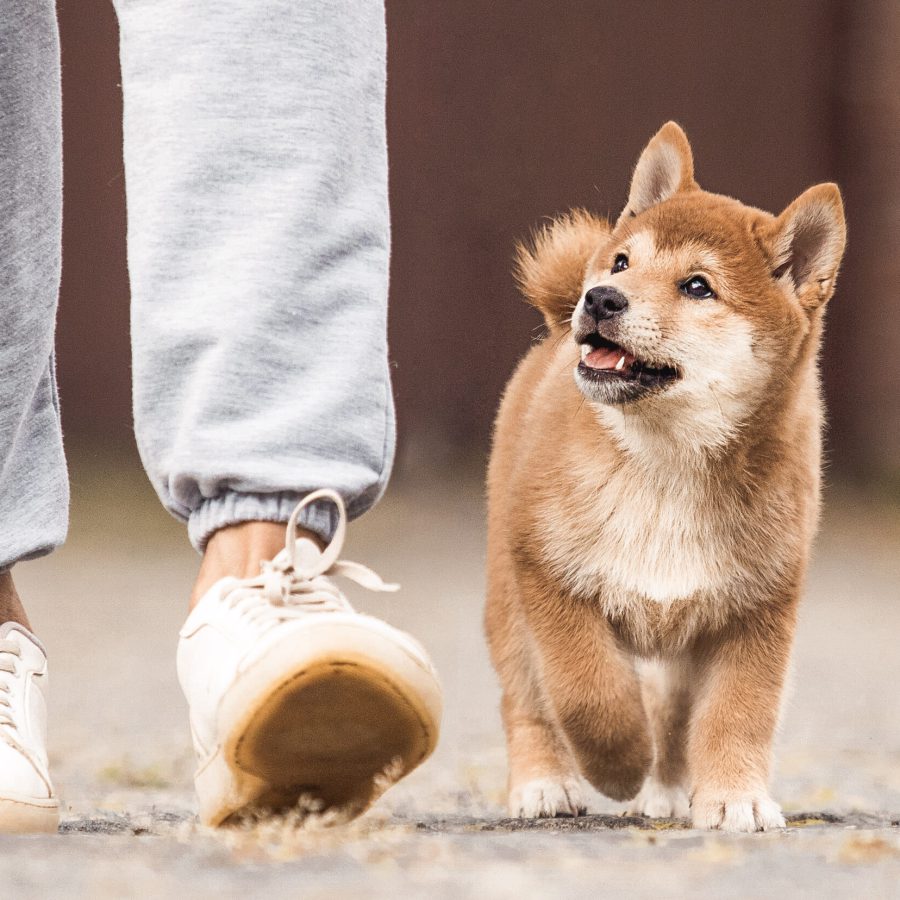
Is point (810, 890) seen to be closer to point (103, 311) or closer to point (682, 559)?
point (682, 559)

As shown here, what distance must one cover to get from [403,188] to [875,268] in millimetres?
2524

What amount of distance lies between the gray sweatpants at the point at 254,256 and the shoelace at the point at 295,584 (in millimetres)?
38

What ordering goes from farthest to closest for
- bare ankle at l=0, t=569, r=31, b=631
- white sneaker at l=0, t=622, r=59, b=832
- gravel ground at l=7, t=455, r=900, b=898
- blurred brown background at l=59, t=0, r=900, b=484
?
blurred brown background at l=59, t=0, r=900, b=484, bare ankle at l=0, t=569, r=31, b=631, white sneaker at l=0, t=622, r=59, b=832, gravel ground at l=7, t=455, r=900, b=898

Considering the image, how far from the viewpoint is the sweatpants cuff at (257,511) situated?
183cm

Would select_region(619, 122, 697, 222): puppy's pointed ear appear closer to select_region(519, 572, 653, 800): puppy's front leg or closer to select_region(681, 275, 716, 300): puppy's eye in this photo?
select_region(681, 275, 716, 300): puppy's eye

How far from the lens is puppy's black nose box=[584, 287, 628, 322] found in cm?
224

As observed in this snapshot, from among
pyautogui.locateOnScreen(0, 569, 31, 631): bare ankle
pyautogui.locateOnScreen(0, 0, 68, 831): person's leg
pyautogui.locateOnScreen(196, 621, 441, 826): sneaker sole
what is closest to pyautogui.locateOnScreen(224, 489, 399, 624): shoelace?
pyautogui.locateOnScreen(196, 621, 441, 826): sneaker sole

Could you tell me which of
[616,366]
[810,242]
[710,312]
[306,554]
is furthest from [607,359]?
[306,554]

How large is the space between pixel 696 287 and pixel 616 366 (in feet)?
0.56

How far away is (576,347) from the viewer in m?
2.51

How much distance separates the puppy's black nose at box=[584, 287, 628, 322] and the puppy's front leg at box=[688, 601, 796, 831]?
0.47 m

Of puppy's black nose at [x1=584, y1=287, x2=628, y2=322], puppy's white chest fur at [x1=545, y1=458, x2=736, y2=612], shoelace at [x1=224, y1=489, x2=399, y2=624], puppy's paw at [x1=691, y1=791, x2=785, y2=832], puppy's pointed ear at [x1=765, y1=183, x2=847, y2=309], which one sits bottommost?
puppy's paw at [x1=691, y1=791, x2=785, y2=832]

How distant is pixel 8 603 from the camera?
212 centimetres

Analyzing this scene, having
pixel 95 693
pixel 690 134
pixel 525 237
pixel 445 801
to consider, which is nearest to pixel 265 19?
pixel 445 801
